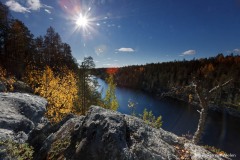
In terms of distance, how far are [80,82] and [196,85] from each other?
2385 centimetres

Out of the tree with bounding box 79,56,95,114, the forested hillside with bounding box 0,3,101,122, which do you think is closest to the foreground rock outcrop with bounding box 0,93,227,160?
the forested hillside with bounding box 0,3,101,122

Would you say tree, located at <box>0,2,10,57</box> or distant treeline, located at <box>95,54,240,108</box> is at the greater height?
tree, located at <box>0,2,10,57</box>

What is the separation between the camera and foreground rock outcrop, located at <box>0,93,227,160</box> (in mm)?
5965

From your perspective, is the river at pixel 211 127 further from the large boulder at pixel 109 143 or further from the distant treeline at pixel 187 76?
the distant treeline at pixel 187 76

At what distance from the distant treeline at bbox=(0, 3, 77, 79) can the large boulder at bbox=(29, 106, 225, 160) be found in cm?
2710

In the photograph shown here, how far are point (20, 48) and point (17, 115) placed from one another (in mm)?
38467

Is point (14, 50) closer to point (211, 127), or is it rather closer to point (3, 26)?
point (3, 26)

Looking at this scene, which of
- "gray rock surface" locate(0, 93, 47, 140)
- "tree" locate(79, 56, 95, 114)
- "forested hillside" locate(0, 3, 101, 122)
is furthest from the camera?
"tree" locate(79, 56, 95, 114)

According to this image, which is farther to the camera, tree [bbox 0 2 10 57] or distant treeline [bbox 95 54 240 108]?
distant treeline [bbox 95 54 240 108]

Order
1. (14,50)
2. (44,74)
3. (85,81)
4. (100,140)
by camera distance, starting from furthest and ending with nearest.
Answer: (14,50)
(85,81)
(44,74)
(100,140)

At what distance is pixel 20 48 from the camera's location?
40281 mm

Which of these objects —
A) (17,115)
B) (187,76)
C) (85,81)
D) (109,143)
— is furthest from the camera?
(187,76)

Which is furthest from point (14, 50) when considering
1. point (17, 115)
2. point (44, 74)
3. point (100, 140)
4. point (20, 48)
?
point (100, 140)

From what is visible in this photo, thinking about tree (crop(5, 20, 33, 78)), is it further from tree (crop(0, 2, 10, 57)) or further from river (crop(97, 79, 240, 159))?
river (crop(97, 79, 240, 159))
